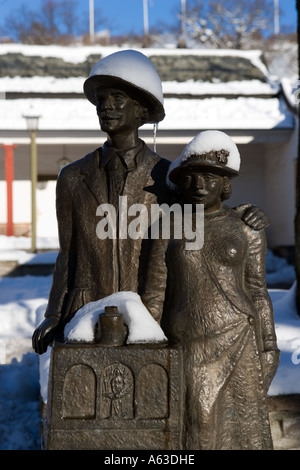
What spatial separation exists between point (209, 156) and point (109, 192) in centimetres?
43

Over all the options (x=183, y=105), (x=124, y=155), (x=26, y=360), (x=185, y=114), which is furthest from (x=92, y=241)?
(x=183, y=105)

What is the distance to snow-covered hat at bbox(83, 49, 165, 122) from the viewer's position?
93.5 inches

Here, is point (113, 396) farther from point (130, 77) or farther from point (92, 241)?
point (130, 77)

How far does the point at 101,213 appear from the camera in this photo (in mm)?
2418

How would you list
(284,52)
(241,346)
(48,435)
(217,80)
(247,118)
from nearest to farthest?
(48,435) → (241,346) → (247,118) → (217,80) → (284,52)

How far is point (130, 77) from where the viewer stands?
93.4 inches

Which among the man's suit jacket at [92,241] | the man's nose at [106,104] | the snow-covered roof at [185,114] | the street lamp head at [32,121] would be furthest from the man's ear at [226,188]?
the snow-covered roof at [185,114]

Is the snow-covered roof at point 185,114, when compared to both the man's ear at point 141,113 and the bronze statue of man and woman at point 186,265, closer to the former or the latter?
the man's ear at point 141,113

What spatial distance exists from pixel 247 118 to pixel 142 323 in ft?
44.2

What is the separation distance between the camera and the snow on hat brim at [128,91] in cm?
241

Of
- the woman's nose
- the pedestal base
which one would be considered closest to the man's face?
the woman's nose

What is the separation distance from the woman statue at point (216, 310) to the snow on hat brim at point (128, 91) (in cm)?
28
